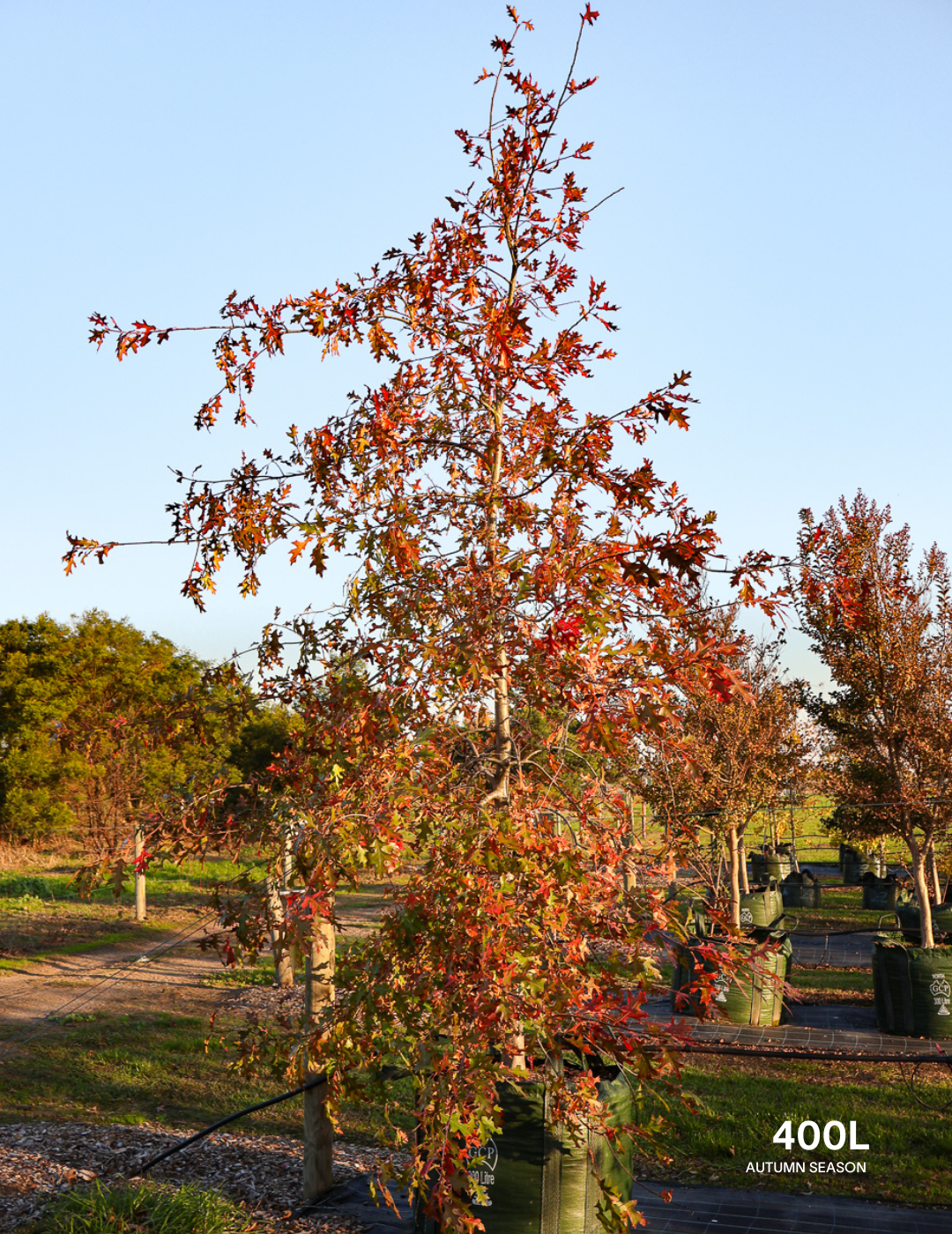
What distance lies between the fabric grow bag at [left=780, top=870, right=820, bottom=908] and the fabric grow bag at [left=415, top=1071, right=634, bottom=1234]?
18.1m

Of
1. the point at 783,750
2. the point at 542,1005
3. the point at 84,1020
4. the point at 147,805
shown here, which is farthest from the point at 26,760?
the point at 542,1005

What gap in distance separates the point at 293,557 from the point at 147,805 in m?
1.27

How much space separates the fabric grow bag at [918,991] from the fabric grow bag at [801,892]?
37.1ft

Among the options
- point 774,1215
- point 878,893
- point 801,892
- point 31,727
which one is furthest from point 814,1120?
point 31,727

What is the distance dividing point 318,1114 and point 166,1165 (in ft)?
3.99

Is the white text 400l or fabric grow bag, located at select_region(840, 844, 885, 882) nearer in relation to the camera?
the white text 400l

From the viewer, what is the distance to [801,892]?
21.3 m

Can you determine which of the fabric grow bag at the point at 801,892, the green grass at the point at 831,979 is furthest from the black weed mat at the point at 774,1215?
the fabric grow bag at the point at 801,892

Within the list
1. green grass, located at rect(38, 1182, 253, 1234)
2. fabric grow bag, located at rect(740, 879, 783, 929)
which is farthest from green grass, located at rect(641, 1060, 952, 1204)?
fabric grow bag, located at rect(740, 879, 783, 929)

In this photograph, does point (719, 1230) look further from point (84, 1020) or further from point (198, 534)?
point (84, 1020)

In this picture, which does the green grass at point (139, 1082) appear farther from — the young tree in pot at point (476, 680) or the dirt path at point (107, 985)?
the young tree in pot at point (476, 680)

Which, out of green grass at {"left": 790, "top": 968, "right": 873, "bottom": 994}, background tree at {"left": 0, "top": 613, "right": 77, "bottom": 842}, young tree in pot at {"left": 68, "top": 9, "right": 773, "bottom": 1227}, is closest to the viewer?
young tree in pot at {"left": 68, "top": 9, "right": 773, "bottom": 1227}

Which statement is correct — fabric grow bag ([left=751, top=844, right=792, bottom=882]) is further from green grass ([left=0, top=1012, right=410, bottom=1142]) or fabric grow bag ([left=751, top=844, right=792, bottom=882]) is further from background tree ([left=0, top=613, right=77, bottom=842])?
Answer: background tree ([left=0, top=613, right=77, bottom=842])

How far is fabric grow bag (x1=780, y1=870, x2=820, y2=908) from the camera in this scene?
2133 cm
